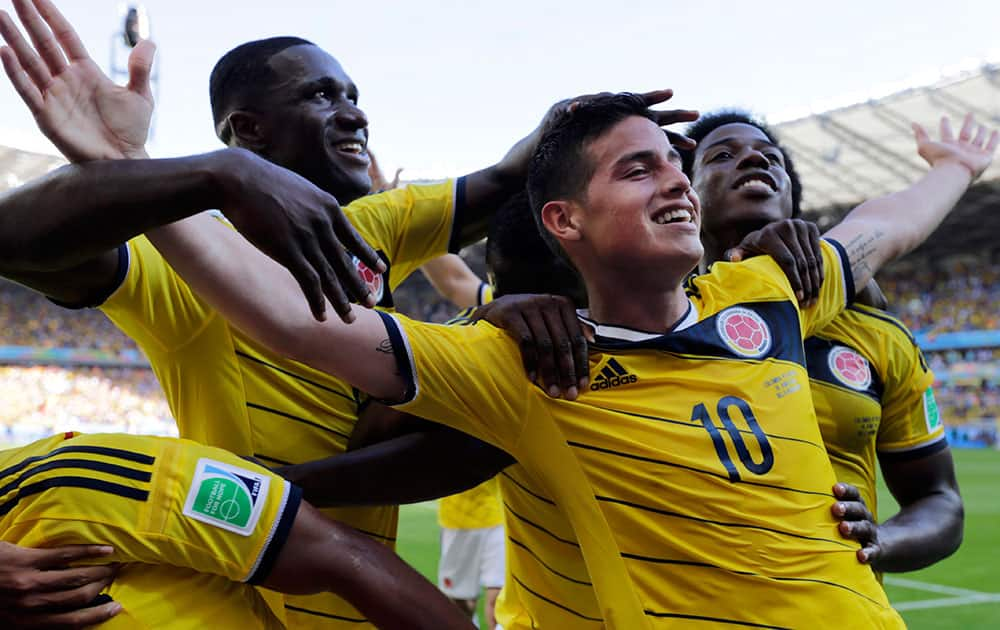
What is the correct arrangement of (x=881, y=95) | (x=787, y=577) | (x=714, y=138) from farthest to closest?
(x=881, y=95)
(x=714, y=138)
(x=787, y=577)

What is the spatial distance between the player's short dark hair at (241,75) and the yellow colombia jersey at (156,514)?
1.56 meters

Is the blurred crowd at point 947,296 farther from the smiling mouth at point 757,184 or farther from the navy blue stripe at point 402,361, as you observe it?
the navy blue stripe at point 402,361

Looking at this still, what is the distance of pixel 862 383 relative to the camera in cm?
257

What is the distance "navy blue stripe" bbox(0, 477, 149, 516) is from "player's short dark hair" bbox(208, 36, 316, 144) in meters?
1.65

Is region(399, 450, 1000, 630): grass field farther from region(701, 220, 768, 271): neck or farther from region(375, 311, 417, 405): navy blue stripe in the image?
region(375, 311, 417, 405): navy blue stripe

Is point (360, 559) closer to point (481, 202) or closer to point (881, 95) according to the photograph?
point (481, 202)

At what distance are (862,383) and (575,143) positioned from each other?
1.10 m

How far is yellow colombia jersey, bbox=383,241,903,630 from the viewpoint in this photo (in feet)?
6.12

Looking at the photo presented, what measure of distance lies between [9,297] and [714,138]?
1576 inches

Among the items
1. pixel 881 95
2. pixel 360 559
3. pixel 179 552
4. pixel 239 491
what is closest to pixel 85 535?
pixel 179 552

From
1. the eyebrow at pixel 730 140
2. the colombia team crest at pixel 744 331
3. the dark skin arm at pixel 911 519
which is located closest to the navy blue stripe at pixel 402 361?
the colombia team crest at pixel 744 331

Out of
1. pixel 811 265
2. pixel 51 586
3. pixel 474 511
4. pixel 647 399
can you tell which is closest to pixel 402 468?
pixel 647 399

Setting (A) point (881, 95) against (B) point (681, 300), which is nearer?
(B) point (681, 300)

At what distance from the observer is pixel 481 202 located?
9.87ft
